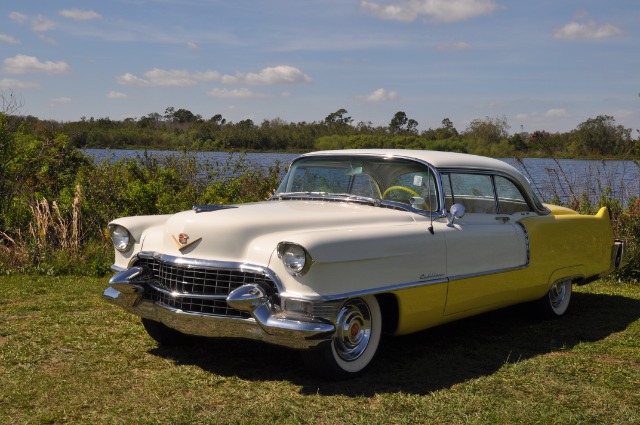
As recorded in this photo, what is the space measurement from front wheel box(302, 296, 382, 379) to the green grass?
3.9 inches

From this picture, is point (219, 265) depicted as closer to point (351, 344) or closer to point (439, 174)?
point (351, 344)

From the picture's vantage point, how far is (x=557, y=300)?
23.9ft

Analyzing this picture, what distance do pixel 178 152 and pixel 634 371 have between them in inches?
374

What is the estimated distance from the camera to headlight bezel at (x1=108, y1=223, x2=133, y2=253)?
18.6ft

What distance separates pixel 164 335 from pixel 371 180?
2002 millimetres

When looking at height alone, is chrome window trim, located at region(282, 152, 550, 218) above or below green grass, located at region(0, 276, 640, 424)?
above

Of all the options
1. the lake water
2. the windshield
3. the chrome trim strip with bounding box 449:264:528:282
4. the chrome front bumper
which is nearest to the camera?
the chrome front bumper

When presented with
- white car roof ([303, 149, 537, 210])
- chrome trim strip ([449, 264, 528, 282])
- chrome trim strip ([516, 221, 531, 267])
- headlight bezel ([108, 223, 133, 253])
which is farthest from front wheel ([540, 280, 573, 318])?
headlight bezel ([108, 223, 133, 253])

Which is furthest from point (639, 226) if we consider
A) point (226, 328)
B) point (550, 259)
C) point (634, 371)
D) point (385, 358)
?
point (226, 328)

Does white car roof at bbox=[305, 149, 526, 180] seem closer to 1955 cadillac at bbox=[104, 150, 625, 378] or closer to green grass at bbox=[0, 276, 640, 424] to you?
1955 cadillac at bbox=[104, 150, 625, 378]

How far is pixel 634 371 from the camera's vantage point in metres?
5.40

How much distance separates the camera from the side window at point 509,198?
6.65 m

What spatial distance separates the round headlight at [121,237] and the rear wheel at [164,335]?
57 centimetres

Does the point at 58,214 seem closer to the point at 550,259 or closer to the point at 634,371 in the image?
the point at 550,259
